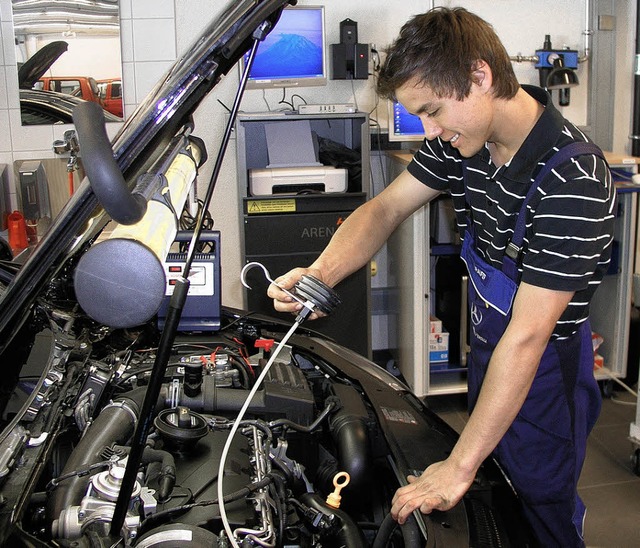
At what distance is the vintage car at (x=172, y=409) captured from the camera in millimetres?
978

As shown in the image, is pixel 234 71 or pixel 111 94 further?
pixel 234 71

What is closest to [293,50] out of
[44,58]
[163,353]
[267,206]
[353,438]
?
[267,206]

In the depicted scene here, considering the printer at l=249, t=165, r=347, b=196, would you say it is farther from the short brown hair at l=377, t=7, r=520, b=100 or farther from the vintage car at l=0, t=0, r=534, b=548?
the short brown hair at l=377, t=7, r=520, b=100

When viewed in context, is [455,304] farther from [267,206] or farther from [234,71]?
[234,71]

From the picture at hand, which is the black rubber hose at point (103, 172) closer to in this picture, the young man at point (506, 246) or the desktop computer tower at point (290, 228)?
the young man at point (506, 246)

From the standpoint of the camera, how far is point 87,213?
107 cm

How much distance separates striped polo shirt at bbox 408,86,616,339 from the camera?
1.52 metres

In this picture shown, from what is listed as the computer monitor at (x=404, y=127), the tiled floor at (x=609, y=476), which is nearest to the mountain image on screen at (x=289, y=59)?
the computer monitor at (x=404, y=127)

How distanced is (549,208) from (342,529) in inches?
29.1

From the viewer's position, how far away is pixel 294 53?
153 inches

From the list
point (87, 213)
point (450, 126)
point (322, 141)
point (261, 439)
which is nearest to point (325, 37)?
point (322, 141)

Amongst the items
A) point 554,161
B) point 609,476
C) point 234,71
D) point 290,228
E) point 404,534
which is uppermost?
point 234,71

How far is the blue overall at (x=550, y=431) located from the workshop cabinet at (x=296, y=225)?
188 cm

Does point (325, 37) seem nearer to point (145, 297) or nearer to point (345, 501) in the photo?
point (345, 501)
